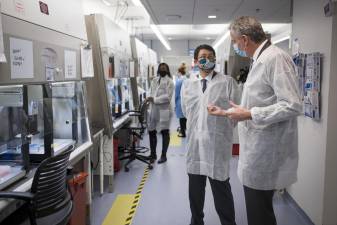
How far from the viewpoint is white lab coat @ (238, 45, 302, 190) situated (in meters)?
1.47

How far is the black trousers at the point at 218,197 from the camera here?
226 centimetres

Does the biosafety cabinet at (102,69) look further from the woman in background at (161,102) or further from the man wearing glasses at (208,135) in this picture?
the man wearing glasses at (208,135)

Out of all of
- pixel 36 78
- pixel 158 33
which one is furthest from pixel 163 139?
pixel 158 33

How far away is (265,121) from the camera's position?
147cm

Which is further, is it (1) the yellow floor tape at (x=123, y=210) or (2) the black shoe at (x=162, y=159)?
(2) the black shoe at (x=162, y=159)

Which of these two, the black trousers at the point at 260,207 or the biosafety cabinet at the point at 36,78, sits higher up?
the biosafety cabinet at the point at 36,78

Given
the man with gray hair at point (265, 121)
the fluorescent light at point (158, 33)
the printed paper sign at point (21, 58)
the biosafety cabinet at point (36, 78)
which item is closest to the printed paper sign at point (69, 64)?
the biosafety cabinet at point (36, 78)

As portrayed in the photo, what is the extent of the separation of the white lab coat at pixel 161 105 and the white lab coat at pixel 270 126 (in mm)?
2876

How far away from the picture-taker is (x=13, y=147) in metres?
1.98

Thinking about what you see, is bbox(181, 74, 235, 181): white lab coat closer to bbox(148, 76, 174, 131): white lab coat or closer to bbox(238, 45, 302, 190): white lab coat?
bbox(238, 45, 302, 190): white lab coat

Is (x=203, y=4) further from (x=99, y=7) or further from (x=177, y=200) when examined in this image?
(x=99, y=7)

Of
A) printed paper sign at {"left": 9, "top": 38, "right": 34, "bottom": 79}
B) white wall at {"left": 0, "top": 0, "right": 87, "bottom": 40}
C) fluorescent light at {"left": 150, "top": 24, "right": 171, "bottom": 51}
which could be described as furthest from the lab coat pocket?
fluorescent light at {"left": 150, "top": 24, "right": 171, "bottom": 51}

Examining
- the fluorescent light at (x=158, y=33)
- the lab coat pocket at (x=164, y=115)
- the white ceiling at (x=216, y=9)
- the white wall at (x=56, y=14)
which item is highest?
the fluorescent light at (x=158, y=33)

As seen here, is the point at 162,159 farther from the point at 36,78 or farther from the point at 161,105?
the point at 36,78
